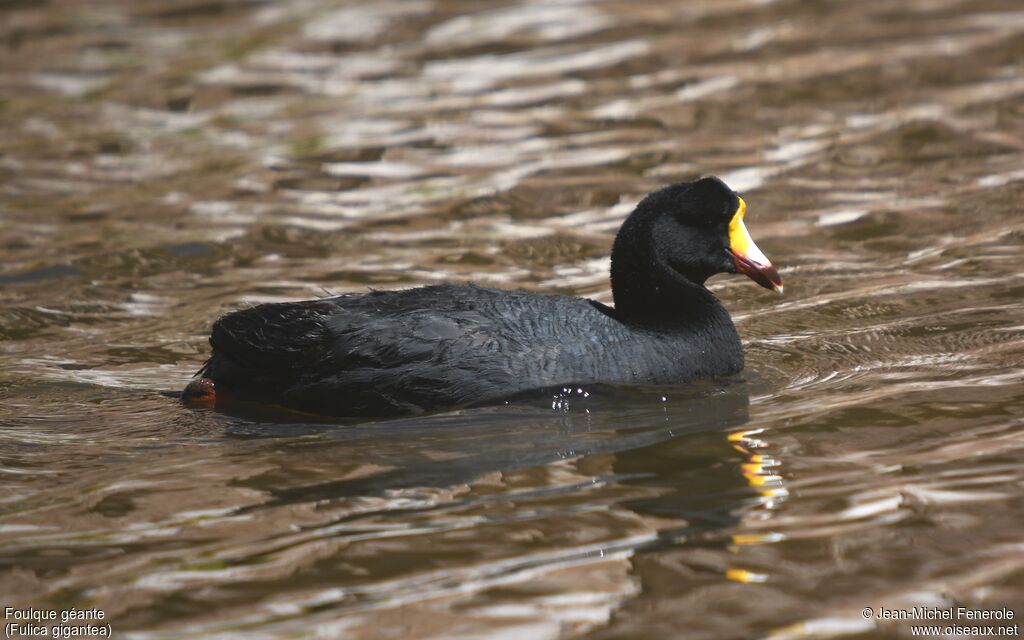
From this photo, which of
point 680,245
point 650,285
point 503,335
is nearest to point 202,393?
point 503,335

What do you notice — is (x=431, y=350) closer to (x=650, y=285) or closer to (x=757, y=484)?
(x=650, y=285)

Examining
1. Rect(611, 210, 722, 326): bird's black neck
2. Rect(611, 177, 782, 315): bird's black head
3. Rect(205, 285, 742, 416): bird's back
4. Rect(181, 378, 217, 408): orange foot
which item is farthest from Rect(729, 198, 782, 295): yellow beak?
Rect(181, 378, 217, 408): orange foot

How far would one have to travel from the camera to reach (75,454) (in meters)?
5.90

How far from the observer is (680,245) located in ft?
21.5

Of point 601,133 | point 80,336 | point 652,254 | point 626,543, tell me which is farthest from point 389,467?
point 601,133

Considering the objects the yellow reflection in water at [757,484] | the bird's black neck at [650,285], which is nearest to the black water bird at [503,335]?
the bird's black neck at [650,285]

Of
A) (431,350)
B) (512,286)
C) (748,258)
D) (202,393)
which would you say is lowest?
(512,286)

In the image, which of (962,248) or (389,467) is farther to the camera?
(962,248)

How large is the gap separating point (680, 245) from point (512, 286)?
75.3 inches

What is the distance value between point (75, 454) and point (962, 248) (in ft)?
16.6

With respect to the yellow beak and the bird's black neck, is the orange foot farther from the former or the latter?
the yellow beak

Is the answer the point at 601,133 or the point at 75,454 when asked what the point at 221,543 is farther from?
the point at 601,133

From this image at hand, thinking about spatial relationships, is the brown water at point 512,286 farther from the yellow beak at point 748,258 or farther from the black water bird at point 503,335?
the yellow beak at point 748,258

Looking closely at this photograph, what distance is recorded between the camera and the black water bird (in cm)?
608
